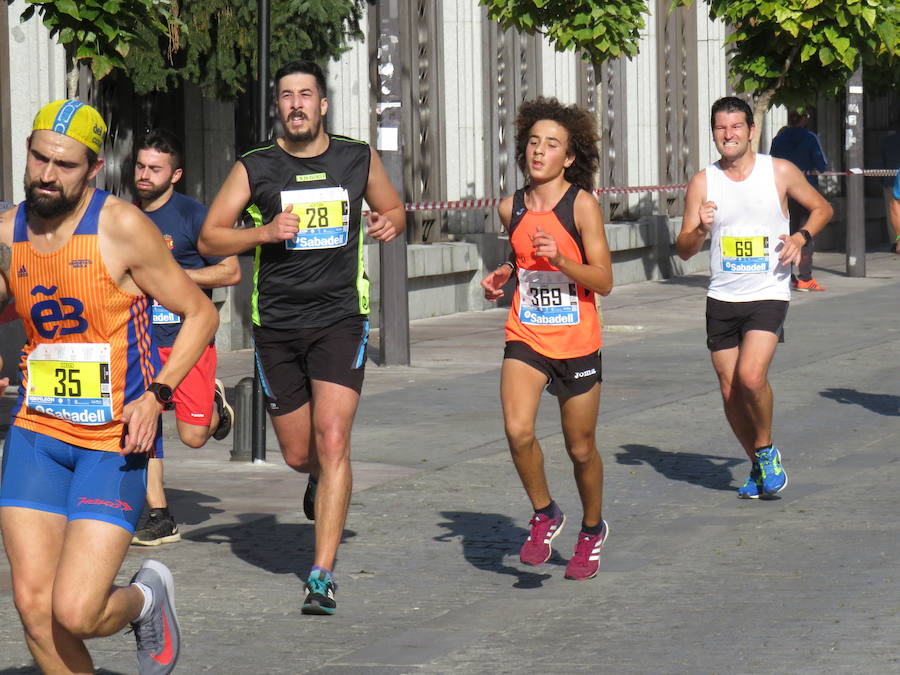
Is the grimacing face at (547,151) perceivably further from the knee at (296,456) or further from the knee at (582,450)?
the knee at (296,456)

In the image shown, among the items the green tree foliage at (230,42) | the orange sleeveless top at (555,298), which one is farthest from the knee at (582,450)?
the green tree foliage at (230,42)

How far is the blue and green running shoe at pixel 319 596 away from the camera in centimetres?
669

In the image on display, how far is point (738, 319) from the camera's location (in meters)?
9.27

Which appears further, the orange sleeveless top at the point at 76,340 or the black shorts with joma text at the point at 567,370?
the black shorts with joma text at the point at 567,370

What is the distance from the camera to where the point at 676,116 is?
26.2 m

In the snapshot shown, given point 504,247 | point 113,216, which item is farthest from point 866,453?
point 504,247

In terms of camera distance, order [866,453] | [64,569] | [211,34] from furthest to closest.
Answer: [211,34] < [866,453] < [64,569]

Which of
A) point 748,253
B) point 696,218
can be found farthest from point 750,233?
point 696,218

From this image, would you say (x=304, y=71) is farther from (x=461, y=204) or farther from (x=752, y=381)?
(x=461, y=204)

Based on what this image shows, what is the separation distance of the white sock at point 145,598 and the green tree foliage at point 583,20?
40.6 feet

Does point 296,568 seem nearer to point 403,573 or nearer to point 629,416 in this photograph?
point 403,573

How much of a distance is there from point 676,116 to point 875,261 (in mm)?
4096

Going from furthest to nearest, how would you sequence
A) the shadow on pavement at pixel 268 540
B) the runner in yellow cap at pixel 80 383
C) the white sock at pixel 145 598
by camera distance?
the shadow on pavement at pixel 268 540
the white sock at pixel 145 598
the runner in yellow cap at pixel 80 383

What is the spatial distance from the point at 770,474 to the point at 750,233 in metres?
1.21
